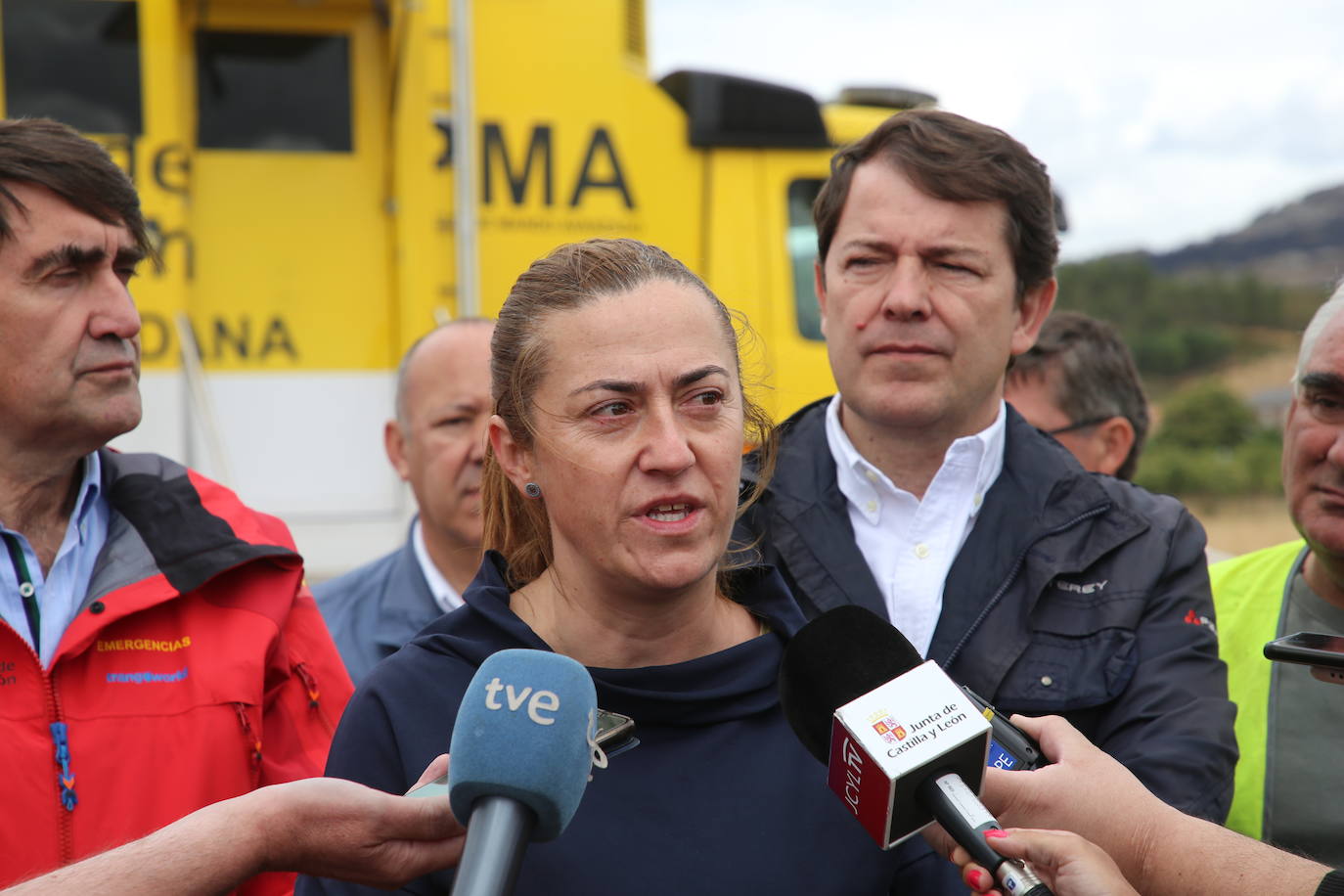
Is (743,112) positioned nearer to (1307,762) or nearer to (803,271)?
(803,271)

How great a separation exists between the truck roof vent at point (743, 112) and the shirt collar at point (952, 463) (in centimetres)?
386

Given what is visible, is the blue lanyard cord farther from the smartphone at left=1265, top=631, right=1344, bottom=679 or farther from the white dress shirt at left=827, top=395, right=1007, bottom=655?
the smartphone at left=1265, top=631, right=1344, bottom=679

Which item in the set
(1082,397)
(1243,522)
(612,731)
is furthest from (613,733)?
(1243,522)

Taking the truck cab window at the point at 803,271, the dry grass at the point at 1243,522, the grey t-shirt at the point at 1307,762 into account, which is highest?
the truck cab window at the point at 803,271

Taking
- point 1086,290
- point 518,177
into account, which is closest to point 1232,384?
point 1086,290

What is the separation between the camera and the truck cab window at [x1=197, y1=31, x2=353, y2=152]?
6469mm

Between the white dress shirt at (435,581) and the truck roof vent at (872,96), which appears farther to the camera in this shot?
the truck roof vent at (872,96)

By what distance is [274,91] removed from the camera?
21.4 feet

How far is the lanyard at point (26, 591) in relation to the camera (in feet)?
8.49

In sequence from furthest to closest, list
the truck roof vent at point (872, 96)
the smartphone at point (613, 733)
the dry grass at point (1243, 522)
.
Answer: the dry grass at point (1243, 522), the truck roof vent at point (872, 96), the smartphone at point (613, 733)

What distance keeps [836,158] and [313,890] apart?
2041 mm

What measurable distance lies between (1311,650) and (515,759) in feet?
4.70

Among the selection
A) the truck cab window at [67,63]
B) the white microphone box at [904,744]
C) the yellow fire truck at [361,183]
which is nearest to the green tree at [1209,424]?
the yellow fire truck at [361,183]

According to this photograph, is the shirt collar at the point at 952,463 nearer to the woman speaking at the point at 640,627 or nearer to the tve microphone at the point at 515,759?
the woman speaking at the point at 640,627
